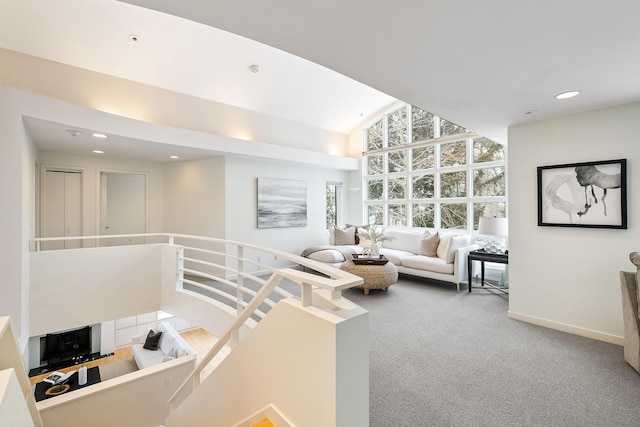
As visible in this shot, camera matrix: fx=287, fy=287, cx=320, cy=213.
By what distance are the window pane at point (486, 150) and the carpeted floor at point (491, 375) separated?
3.00 m

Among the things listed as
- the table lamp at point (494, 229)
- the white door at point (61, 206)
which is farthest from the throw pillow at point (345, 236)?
the white door at point (61, 206)

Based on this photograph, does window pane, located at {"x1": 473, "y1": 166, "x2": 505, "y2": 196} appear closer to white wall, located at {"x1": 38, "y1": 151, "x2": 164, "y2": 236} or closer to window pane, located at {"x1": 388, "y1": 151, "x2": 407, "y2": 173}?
window pane, located at {"x1": 388, "y1": 151, "x2": 407, "y2": 173}

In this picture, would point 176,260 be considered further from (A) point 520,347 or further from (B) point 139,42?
(A) point 520,347

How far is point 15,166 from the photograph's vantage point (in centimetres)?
293

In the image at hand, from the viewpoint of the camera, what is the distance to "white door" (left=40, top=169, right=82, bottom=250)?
5082mm

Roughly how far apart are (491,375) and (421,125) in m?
5.35

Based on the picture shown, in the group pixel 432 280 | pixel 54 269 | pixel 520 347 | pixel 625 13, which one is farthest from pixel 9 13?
pixel 432 280

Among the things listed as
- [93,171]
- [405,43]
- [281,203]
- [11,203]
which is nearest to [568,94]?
[405,43]

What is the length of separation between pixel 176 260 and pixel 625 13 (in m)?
5.03

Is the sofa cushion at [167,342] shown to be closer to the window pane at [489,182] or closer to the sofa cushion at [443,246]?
the sofa cushion at [443,246]

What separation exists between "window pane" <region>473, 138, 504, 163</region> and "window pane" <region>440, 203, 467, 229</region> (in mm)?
953

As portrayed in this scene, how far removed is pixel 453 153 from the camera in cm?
593

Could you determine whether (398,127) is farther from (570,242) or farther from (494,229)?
(570,242)

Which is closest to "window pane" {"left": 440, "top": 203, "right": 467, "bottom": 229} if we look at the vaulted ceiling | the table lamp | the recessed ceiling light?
the table lamp
